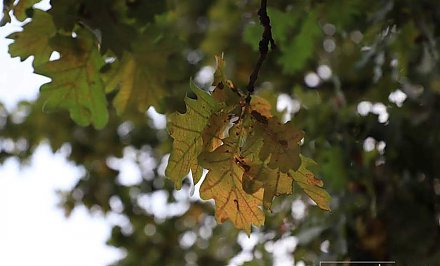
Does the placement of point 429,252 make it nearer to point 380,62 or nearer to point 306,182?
point 380,62

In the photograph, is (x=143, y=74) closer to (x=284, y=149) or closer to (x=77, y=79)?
(x=77, y=79)

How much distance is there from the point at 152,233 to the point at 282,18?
1355 mm

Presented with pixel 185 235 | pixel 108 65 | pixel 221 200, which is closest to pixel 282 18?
pixel 108 65

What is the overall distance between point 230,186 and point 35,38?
48 cm

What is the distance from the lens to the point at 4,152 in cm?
289

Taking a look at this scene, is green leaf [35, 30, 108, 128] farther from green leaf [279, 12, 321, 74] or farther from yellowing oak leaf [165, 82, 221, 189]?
green leaf [279, 12, 321, 74]

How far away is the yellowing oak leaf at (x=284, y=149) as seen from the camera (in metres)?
0.87

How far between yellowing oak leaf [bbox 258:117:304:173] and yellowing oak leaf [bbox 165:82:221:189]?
0.08 metres

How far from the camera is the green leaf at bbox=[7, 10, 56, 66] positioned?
121 centimetres

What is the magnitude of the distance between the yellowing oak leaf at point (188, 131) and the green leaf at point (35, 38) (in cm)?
40

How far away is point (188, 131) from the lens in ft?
2.98

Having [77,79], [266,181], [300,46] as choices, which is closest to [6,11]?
[77,79]

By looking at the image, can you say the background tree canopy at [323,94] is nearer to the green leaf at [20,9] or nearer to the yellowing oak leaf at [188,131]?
the green leaf at [20,9]

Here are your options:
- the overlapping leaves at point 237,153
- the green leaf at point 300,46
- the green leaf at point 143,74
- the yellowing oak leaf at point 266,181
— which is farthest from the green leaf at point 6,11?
the green leaf at point 300,46
